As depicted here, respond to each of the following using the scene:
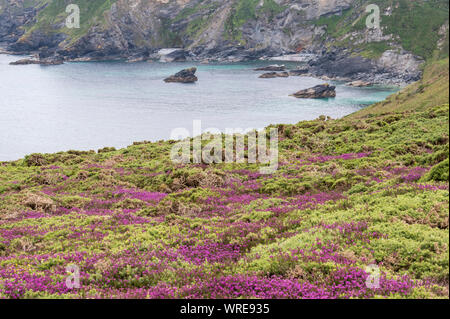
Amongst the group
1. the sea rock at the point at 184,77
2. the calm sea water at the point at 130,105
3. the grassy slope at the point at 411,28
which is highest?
the grassy slope at the point at 411,28

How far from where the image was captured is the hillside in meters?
9.68

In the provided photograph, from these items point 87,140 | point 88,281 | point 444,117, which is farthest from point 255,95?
point 88,281

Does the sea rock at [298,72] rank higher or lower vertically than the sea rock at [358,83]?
higher

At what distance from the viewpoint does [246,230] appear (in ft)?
48.6

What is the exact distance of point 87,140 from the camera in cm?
8588

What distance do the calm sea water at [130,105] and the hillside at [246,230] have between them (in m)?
60.3

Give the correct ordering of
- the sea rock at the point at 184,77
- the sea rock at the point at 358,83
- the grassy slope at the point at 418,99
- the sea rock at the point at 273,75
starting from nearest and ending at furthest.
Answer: the grassy slope at the point at 418,99 → the sea rock at the point at 358,83 → the sea rock at the point at 184,77 → the sea rock at the point at 273,75

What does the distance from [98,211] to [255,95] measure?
123 metres

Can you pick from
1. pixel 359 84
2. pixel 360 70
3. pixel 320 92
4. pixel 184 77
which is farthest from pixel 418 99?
pixel 360 70

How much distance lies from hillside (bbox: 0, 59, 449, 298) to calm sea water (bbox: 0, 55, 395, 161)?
60278mm

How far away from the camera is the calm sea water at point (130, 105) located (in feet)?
294

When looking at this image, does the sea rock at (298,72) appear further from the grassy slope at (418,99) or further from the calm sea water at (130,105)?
the grassy slope at (418,99)

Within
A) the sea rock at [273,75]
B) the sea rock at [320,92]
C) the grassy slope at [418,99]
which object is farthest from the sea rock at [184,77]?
the grassy slope at [418,99]
